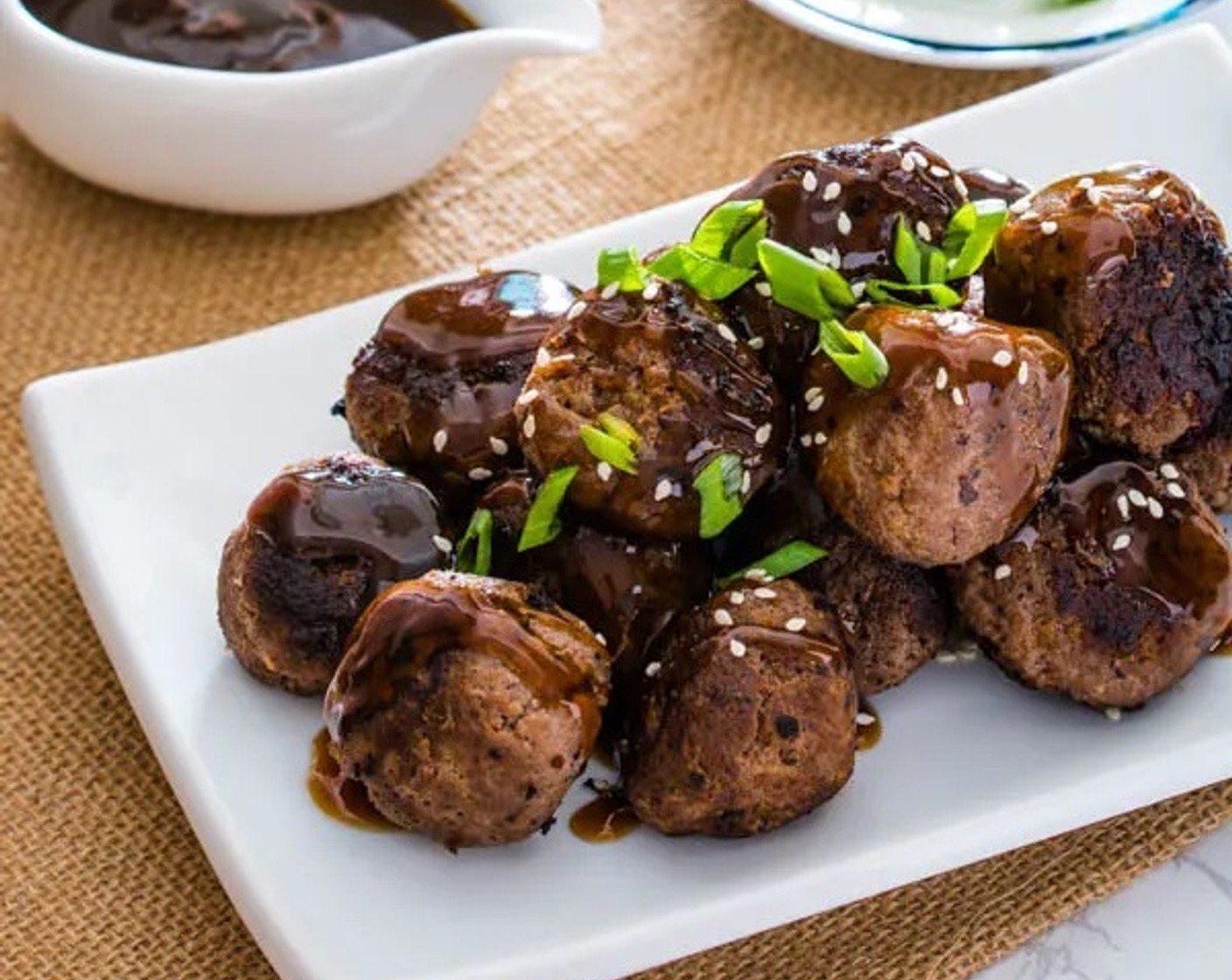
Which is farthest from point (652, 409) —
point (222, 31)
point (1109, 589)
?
point (222, 31)

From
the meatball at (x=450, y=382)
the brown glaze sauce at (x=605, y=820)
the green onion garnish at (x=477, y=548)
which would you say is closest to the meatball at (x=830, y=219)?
the meatball at (x=450, y=382)

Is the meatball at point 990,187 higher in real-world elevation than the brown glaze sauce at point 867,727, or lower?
higher

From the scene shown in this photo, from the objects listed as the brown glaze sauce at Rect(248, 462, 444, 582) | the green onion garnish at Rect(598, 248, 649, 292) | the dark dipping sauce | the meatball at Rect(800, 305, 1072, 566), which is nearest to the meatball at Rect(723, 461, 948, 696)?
the meatball at Rect(800, 305, 1072, 566)

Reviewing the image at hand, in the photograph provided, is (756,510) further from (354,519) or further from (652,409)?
(354,519)

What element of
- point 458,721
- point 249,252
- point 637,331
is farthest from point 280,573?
point 249,252

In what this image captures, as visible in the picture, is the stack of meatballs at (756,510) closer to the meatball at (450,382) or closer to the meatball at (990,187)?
the meatball at (450,382)

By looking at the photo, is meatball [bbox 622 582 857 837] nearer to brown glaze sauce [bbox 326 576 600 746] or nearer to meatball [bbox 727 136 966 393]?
brown glaze sauce [bbox 326 576 600 746]
